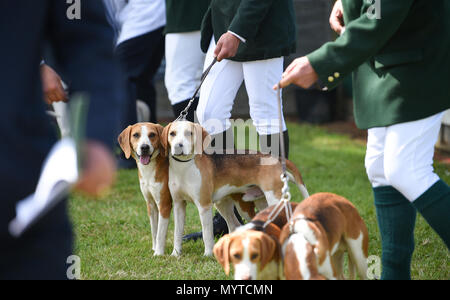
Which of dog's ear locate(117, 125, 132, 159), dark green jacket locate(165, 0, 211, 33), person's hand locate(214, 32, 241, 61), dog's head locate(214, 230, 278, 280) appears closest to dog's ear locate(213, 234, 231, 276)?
dog's head locate(214, 230, 278, 280)

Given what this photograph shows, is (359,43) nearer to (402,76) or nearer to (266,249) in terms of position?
(402,76)

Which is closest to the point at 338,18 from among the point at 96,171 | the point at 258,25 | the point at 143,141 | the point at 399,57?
the point at 399,57

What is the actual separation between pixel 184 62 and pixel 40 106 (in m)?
3.11

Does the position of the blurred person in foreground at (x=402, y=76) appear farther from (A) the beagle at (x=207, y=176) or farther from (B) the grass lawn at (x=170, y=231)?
(A) the beagle at (x=207, y=176)

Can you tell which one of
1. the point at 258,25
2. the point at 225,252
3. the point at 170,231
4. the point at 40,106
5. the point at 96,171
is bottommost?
the point at 170,231

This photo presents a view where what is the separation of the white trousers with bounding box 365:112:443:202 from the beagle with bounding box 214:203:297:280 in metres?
0.51

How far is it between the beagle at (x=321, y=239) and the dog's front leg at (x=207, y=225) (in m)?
1.03

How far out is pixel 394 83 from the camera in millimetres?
2418

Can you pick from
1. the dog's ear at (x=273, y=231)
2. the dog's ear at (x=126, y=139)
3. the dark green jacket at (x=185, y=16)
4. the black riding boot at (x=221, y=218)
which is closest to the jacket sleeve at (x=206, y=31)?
the dark green jacket at (x=185, y=16)

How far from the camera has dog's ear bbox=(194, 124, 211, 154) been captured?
361 centimetres

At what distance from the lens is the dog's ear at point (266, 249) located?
237 centimetres

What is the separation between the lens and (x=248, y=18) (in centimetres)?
342

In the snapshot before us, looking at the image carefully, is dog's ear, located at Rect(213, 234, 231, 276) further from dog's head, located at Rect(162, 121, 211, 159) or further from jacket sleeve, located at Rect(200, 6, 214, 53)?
jacket sleeve, located at Rect(200, 6, 214, 53)

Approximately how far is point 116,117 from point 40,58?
0.20 m
